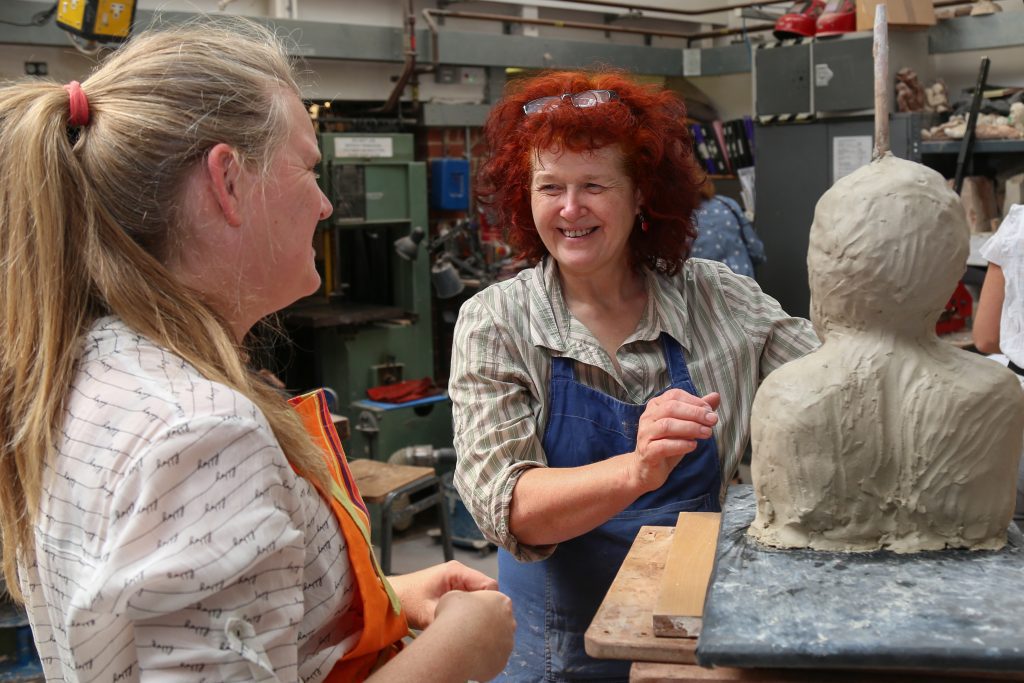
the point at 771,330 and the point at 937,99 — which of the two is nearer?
the point at 771,330

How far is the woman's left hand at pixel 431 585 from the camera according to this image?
3.90 feet

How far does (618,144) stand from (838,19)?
129 inches

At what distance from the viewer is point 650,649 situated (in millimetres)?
1208

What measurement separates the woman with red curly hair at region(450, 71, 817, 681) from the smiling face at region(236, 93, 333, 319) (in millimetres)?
587

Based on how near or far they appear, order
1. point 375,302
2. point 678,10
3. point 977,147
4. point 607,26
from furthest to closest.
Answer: point 678,10 < point 607,26 < point 375,302 < point 977,147

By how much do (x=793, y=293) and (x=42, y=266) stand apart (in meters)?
4.48

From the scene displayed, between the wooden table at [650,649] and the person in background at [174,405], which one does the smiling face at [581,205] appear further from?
the person in background at [174,405]

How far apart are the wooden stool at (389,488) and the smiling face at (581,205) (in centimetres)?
174

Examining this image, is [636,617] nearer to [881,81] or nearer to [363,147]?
[881,81]

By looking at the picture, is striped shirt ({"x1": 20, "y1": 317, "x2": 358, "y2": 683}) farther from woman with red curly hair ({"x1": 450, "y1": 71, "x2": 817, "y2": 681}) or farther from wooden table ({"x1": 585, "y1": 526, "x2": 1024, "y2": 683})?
woman with red curly hair ({"x1": 450, "y1": 71, "x2": 817, "y2": 681})

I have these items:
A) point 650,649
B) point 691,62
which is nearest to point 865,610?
point 650,649

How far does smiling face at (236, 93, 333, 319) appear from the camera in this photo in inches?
39.9

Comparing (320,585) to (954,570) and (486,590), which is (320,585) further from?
(954,570)

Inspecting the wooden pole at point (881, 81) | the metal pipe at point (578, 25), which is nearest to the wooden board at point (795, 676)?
the wooden pole at point (881, 81)
